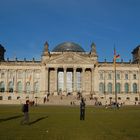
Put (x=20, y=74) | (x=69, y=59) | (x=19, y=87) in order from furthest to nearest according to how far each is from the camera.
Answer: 1. (x=20, y=74)
2. (x=19, y=87)
3. (x=69, y=59)

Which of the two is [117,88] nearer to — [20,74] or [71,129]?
[20,74]

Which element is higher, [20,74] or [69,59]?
[69,59]

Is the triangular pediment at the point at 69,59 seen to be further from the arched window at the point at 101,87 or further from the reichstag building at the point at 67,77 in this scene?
the arched window at the point at 101,87

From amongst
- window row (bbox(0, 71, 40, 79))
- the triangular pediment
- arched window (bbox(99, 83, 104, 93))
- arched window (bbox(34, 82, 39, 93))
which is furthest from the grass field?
window row (bbox(0, 71, 40, 79))

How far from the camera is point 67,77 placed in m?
121

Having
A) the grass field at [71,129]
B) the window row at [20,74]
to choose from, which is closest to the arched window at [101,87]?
the window row at [20,74]

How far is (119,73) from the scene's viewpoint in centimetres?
12538

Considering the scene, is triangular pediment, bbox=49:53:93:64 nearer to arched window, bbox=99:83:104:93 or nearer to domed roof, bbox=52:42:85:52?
arched window, bbox=99:83:104:93

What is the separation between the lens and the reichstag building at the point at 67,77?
11806 centimetres

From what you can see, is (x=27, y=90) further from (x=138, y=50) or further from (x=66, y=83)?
(x=138, y=50)

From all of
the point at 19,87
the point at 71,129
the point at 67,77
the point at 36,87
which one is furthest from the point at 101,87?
the point at 71,129

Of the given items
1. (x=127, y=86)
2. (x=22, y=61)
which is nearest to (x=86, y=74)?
(x=127, y=86)

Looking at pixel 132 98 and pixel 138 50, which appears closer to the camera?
pixel 132 98

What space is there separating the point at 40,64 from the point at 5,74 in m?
14.6
